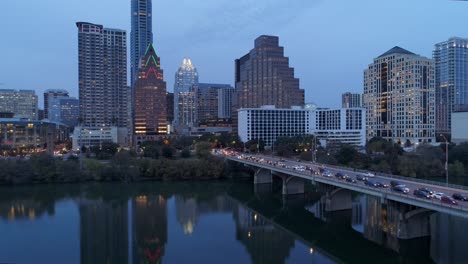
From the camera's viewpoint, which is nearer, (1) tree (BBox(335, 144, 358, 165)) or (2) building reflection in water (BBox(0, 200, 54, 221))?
(2) building reflection in water (BBox(0, 200, 54, 221))

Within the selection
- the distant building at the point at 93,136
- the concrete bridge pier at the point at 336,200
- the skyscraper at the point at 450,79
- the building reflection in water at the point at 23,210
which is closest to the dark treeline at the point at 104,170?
the building reflection in water at the point at 23,210

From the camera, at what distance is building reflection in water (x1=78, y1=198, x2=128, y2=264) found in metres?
28.1

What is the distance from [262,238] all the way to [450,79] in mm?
152740

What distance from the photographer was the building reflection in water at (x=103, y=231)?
28109 mm

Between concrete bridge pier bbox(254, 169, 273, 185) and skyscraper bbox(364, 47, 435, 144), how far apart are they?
2981 inches

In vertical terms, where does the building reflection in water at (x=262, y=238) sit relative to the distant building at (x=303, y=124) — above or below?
below

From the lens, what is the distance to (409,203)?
2686cm

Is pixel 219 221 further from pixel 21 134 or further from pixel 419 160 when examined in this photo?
pixel 21 134

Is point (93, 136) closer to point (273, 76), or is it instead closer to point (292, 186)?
point (273, 76)

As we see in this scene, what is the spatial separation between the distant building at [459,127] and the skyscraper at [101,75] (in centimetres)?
11466

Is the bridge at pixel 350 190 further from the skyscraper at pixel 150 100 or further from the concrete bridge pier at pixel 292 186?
the skyscraper at pixel 150 100

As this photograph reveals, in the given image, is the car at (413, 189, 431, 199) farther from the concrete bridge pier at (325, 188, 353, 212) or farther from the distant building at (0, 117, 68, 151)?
the distant building at (0, 117, 68, 151)

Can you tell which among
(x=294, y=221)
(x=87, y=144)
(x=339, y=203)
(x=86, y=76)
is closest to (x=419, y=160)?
(x=339, y=203)

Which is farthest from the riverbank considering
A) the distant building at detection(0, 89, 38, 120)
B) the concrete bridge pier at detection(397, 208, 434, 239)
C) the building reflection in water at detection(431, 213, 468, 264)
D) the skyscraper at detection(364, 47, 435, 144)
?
the distant building at detection(0, 89, 38, 120)
